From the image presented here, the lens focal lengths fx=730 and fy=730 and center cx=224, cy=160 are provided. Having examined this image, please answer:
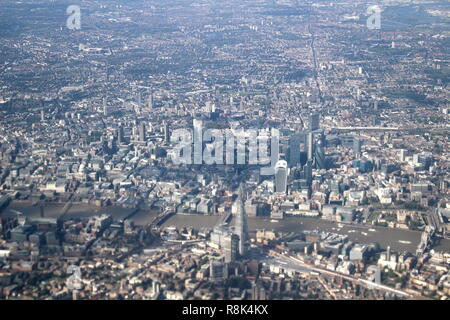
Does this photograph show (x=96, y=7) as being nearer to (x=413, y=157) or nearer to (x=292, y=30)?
(x=292, y=30)

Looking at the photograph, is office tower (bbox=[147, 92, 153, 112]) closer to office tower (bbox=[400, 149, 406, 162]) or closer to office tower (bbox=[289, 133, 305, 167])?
office tower (bbox=[289, 133, 305, 167])

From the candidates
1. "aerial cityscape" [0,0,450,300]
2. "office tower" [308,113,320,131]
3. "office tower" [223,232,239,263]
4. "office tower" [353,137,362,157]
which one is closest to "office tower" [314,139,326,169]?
"aerial cityscape" [0,0,450,300]

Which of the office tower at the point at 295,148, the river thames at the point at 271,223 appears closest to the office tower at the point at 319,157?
the office tower at the point at 295,148

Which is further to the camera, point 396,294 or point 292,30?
point 292,30

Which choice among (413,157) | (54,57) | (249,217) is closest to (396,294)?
(249,217)

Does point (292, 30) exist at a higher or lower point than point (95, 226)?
higher

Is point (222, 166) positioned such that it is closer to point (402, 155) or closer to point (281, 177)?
point (281, 177)
